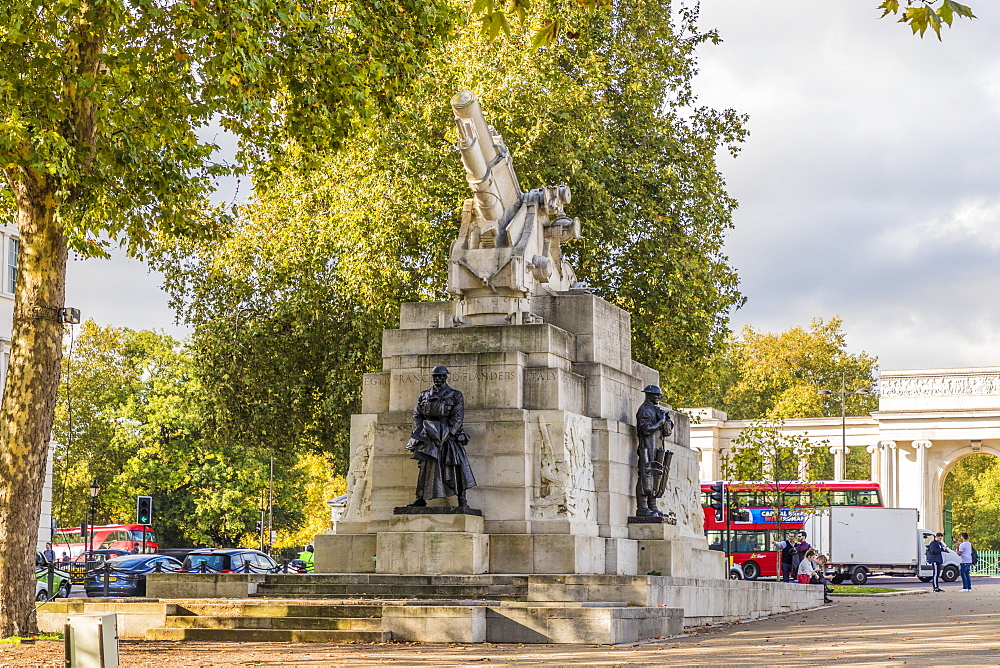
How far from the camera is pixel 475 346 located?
18906 mm

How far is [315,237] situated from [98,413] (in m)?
35.2

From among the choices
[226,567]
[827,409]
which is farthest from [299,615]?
[827,409]

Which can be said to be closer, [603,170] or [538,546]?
[538,546]

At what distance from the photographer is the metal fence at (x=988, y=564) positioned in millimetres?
65312

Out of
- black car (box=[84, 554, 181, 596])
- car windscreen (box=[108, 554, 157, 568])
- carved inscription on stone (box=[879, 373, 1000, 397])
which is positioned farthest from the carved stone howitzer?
carved inscription on stone (box=[879, 373, 1000, 397])

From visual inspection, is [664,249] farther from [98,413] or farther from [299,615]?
[98,413]

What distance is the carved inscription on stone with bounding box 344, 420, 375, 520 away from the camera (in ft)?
63.2

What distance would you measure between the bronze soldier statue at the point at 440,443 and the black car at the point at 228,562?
13.4 m

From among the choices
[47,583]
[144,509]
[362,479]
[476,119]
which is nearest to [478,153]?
[476,119]

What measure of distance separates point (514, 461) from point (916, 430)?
200 ft

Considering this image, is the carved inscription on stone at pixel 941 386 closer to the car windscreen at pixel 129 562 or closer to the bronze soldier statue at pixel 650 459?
the car windscreen at pixel 129 562

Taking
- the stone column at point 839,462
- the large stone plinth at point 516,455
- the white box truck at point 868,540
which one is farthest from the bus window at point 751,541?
the large stone plinth at point 516,455

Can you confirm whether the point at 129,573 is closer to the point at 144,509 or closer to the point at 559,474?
the point at 144,509

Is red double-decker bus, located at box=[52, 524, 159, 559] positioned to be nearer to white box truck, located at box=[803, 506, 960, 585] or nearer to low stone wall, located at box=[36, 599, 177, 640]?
white box truck, located at box=[803, 506, 960, 585]
